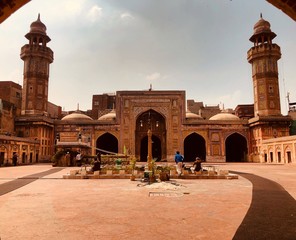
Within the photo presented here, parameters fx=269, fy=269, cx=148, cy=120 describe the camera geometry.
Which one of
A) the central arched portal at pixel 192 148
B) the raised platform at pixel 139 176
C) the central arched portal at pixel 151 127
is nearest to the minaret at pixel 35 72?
the central arched portal at pixel 151 127

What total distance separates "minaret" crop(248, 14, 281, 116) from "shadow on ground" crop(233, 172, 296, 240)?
2860 centimetres

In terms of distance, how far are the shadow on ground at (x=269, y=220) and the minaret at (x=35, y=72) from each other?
31751 mm

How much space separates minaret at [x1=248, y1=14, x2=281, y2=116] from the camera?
3388cm

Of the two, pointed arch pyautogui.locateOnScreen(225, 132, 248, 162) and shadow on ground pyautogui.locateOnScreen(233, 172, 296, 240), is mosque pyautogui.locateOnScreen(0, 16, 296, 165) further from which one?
shadow on ground pyautogui.locateOnScreen(233, 172, 296, 240)

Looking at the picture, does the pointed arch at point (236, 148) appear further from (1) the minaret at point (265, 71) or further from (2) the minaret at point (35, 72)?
(2) the minaret at point (35, 72)

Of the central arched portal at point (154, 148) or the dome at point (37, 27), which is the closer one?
the dome at point (37, 27)

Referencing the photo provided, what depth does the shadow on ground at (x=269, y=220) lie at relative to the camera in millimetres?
4281

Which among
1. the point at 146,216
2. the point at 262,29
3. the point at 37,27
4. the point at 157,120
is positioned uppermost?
the point at 37,27

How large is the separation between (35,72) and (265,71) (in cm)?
2938

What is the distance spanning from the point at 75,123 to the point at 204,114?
22.9 m

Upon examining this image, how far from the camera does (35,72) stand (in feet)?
113

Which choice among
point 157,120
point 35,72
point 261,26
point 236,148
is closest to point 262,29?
point 261,26

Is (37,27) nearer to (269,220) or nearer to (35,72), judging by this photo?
(35,72)

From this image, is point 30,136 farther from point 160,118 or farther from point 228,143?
point 228,143
